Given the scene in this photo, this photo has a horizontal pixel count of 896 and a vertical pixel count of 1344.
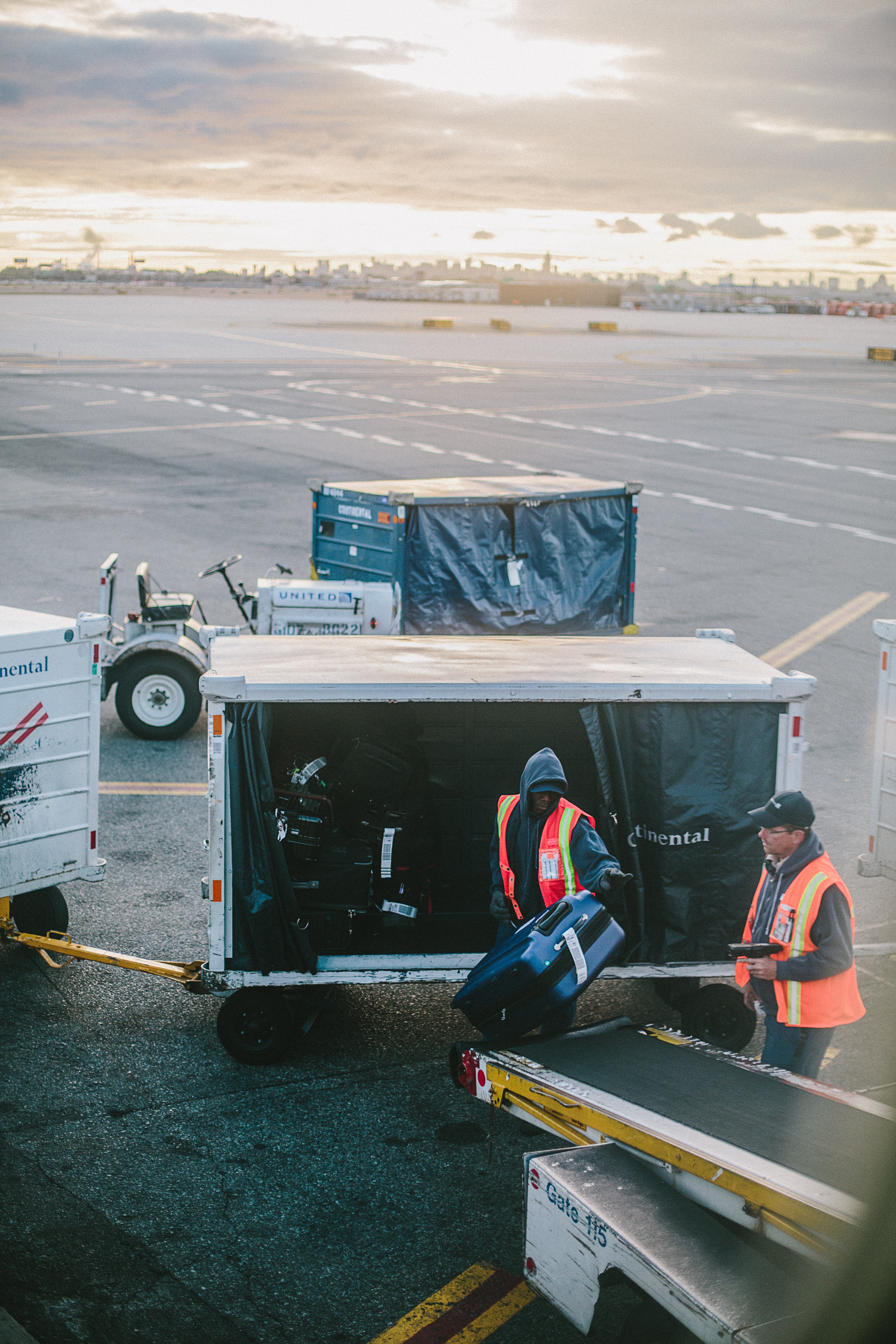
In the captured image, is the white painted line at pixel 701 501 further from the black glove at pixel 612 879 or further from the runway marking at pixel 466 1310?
the runway marking at pixel 466 1310

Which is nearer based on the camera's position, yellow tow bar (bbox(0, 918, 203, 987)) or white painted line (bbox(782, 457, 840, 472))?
yellow tow bar (bbox(0, 918, 203, 987))

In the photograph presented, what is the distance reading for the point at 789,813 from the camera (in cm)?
620

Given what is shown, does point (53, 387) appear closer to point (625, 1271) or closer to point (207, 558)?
point (207, 558)

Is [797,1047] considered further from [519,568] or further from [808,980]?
[519,568]

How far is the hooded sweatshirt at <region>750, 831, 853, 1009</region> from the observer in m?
6.10

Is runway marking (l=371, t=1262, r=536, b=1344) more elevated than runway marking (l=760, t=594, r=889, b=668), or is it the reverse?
runway marking (l=760, t=594, r=889, b=668)

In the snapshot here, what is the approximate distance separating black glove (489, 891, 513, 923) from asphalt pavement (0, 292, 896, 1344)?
1.08 meters

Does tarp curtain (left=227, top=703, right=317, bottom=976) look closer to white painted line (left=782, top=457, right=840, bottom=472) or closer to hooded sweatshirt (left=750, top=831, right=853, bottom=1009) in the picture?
hooded sweatshirt (left=750, top=831, right=853, bottom=1009)

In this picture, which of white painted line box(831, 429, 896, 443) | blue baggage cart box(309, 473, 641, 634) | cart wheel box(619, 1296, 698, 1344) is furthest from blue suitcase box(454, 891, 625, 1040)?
white painted line box(831, 429, 896, 443)

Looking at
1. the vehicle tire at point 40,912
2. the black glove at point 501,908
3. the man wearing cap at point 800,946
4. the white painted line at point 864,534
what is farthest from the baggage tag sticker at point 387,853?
the white painted line at point 864,534

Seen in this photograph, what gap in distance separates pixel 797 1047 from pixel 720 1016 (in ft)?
5.01

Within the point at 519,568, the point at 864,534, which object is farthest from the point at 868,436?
the point at 519,568

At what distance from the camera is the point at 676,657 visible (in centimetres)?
826

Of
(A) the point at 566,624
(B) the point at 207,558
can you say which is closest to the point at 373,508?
(A) the point at 566,624
